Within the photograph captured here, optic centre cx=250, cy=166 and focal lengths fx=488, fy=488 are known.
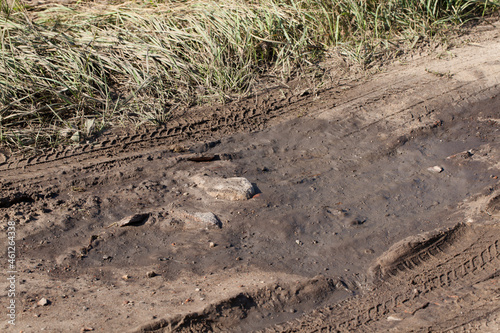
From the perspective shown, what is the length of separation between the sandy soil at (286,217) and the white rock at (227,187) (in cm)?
5

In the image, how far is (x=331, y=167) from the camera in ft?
12.8

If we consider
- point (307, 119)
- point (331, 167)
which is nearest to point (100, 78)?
point (307, 119)

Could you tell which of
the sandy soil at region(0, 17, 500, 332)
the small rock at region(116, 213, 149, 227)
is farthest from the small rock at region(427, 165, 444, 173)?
the small rock at region(116, 213, 149, 227)

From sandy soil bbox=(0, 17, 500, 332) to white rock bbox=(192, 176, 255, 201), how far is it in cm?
5

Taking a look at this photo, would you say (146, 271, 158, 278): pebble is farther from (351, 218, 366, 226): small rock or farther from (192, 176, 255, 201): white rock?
(351, 218, 366, 226): small rock

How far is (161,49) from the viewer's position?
15.1ft

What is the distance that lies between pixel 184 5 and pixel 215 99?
4.67 feet

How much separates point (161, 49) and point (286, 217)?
2.19m

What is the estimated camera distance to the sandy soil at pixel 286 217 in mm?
2680

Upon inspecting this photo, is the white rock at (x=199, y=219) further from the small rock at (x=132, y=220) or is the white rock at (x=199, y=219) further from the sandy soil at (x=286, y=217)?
the small rock at (x=132, y=220)

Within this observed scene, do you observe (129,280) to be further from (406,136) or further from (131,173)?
(406,136)

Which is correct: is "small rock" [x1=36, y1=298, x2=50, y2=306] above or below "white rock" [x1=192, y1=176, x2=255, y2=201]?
below

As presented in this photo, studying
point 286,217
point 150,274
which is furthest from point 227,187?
point 150,274

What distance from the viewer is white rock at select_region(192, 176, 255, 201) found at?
353 centimetres
